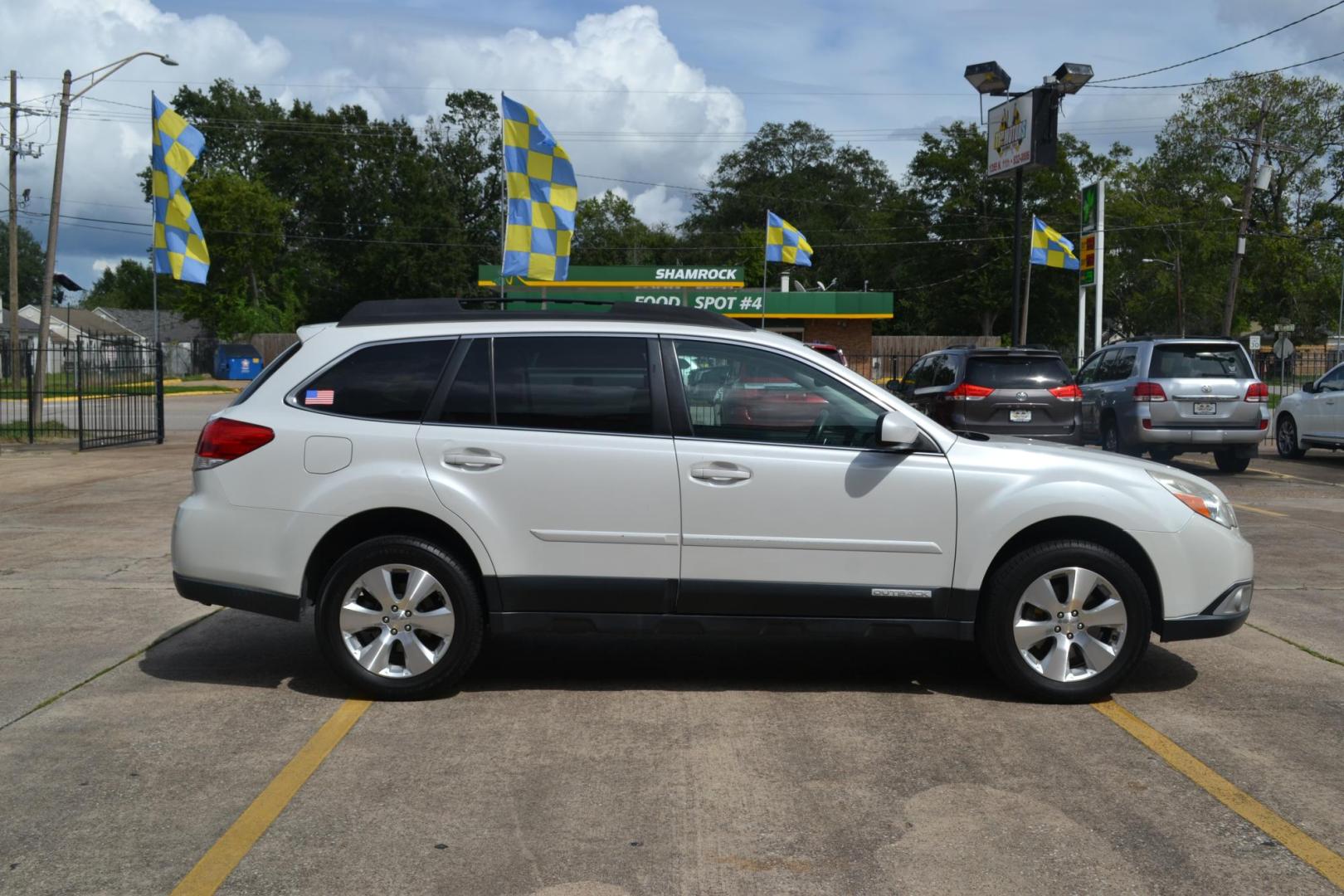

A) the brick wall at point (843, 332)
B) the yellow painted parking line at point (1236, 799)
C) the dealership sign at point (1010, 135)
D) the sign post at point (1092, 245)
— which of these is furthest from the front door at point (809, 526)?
the brick wall at point (843, 332)

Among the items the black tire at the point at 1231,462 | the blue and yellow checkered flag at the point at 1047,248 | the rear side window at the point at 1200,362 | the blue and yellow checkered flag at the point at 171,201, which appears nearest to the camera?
the rear side window at the point at 1200,362

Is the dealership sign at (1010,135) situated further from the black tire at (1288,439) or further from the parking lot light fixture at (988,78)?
the black tire at (1288,439)

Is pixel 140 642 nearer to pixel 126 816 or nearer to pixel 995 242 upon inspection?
pixel 126 816

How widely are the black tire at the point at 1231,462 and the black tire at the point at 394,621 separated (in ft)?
48.4

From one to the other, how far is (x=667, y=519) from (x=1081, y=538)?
1944 mm

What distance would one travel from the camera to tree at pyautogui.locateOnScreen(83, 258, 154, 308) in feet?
393

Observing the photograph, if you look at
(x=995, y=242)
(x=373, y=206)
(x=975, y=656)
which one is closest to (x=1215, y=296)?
(x=995, y=242)

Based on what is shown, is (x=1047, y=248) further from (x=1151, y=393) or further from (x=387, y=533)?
(x=387, y=533)

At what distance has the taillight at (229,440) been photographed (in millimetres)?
6070

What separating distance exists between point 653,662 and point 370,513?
1.74 meters

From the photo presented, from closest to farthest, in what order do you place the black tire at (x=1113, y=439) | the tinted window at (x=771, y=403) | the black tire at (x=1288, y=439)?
the tinted window at (x=771, y=403) → the black tire at (x=1113, y=439) → the black tire at (x=1288, y=439)

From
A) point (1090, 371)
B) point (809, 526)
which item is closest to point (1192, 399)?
point (1090, 371)

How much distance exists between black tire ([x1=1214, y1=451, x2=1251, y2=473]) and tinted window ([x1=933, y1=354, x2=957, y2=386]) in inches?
167

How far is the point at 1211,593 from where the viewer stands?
6.09m
